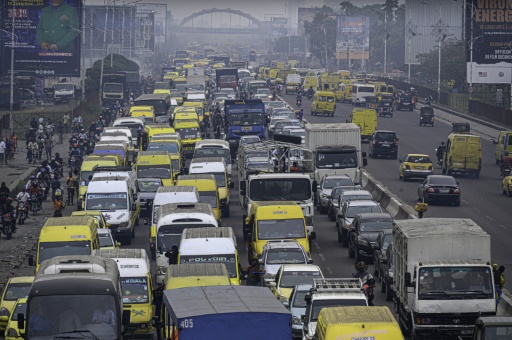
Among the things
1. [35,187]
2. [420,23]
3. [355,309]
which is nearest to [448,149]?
[35,187]

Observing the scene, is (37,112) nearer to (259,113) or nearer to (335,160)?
(259,113)

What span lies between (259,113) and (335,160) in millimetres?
19112

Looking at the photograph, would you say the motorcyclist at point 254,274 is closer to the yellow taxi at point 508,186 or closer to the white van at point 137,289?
the white van at point 137,289

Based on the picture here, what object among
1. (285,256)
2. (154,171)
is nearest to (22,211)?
(154,171)

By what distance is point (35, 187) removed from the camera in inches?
1980

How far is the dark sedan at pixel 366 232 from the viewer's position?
121 feet

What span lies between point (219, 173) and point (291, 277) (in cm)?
2077

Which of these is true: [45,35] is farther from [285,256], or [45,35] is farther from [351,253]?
[285,256]

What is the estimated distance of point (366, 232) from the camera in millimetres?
37438

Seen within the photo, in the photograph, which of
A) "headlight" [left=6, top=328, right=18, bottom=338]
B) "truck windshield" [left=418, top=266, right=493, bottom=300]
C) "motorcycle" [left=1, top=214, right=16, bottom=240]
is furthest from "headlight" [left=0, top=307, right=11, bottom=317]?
"motorcycle" [left=1, top=214, right=16, bottom=240]

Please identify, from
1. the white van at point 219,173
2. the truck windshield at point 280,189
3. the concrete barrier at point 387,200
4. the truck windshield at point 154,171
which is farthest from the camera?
the truck windshield at point 154,171

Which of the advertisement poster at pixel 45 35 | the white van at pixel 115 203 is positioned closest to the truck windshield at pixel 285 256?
the white van at pixel 115 203

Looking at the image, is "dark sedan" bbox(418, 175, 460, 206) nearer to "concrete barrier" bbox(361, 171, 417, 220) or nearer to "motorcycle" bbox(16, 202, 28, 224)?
"concrete barrier" bbox(361, 171, 417, 220)

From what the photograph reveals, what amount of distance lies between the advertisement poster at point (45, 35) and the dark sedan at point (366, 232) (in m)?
54.5
